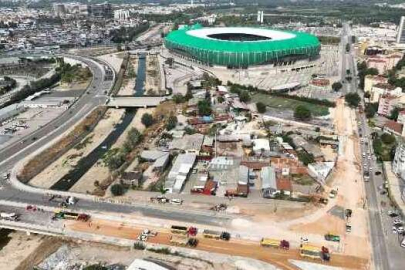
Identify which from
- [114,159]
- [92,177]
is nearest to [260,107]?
[114,159]

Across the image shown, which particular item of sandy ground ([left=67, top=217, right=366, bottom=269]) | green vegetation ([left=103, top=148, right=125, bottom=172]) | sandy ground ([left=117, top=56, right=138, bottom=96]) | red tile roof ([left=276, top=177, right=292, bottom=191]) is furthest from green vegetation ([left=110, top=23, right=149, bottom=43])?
sandy ground ([left=67, top=217, right=366, bottom=269])

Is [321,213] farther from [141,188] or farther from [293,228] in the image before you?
[141,188]

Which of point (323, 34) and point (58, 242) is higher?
point (323, 34)

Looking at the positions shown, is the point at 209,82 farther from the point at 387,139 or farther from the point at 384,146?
the point at 384,146

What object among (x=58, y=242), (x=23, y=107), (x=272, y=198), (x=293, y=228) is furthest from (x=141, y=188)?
(x=23, y=107)

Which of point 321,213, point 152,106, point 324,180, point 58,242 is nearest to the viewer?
point 58,242

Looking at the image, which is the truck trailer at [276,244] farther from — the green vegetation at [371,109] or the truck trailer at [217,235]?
the green vegetation at [371,109]

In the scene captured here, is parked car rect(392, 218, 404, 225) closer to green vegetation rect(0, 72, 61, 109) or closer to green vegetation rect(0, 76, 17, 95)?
green vegetation rect(0, 72, 61, 109)

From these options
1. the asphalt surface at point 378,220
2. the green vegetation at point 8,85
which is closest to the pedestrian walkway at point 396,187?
the asphalt surface at point 378,220
